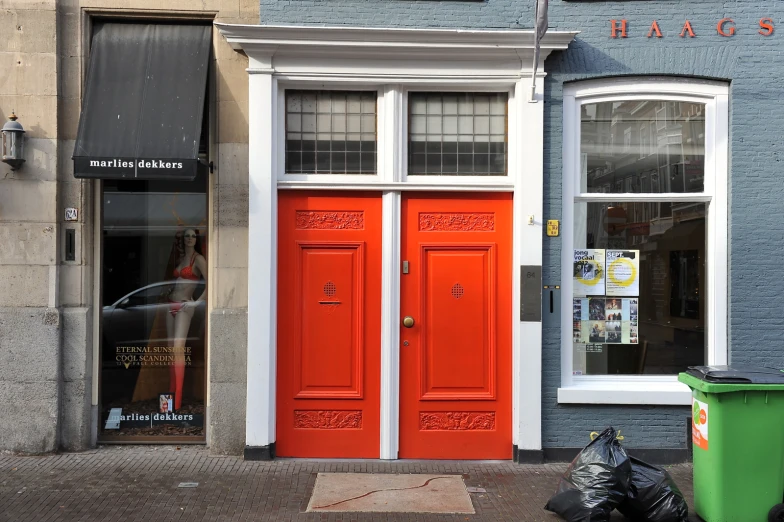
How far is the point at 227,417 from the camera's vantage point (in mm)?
6781

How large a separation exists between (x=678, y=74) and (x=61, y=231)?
244 inches

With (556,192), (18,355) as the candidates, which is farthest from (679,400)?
(18,355)

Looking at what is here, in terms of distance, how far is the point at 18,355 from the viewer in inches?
267

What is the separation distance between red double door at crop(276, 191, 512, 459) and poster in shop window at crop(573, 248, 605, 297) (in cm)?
71

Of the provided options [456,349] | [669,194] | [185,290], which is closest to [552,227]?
[669,194]

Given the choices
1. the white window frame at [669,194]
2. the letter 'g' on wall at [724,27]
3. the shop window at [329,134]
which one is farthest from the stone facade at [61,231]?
the letter 'g' on wall at [724,27]

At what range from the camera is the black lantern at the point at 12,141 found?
662 centimetres

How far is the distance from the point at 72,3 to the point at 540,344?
18.5 ft

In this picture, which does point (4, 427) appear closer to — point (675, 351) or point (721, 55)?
point (675, 351)

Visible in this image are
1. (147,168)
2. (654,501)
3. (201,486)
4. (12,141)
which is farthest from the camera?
(12,141)

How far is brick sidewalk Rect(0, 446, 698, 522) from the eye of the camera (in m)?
5.40

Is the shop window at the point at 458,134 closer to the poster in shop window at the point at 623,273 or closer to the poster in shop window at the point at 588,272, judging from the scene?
the poster in shop window at the point at 588,272

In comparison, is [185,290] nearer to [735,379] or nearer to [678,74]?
[735,379]

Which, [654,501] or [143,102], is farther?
[143,102]
